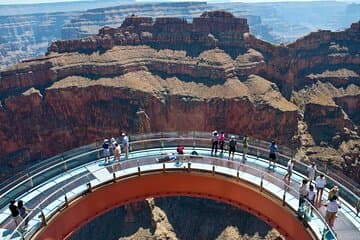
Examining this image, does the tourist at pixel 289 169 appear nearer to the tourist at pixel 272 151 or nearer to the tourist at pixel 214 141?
the tourist at pixel 272 151

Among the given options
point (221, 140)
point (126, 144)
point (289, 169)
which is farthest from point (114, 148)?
point (289, 169)

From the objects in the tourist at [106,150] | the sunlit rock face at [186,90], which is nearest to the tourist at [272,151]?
the tourist at [106,150]

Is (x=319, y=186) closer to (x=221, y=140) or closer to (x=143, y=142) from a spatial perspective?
(x=221, y=140)

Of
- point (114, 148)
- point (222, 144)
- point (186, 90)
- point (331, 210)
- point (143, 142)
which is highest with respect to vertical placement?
point (331, 210)

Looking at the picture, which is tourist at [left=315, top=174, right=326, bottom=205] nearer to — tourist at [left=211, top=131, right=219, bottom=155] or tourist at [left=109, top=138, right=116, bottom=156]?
tourist at [left=211, top=131, right=219, bottom=155]

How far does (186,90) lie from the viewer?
90000 millimetres

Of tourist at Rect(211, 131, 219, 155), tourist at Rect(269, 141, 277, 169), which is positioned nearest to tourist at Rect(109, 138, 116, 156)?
tourist at Rect(211, 131, 219, 155)

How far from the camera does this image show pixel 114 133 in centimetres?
8512

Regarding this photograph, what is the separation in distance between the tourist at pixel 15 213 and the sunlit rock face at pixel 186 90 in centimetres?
5710

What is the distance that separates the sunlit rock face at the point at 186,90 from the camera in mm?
84062

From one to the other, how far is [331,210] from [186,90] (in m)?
66.9

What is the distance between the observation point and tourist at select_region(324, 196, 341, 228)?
24578 millimetres

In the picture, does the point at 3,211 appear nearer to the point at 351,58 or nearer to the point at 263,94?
the point at 263,94

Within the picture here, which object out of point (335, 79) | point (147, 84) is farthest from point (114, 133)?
point (335, 79)
